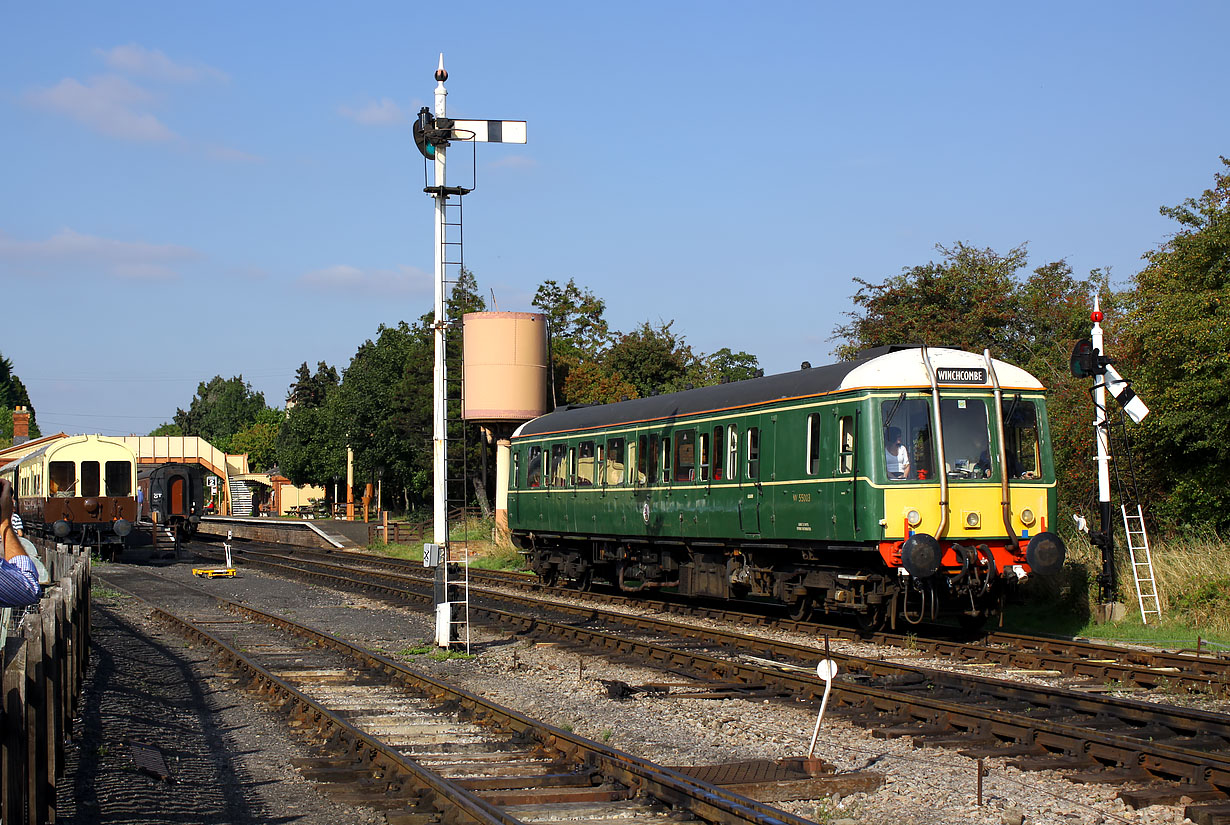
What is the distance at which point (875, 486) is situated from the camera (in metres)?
14.3

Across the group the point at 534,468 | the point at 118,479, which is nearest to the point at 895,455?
the point at 534,468

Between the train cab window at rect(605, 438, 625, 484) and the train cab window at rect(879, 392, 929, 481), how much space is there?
7.46 meters

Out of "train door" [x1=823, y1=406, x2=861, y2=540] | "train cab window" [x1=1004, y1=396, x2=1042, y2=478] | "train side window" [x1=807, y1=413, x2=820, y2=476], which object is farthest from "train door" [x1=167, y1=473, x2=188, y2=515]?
"train cab window" [x1=1004, y1=396, x2=1042, y2=478]

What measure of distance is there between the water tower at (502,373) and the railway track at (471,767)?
22787 millimetres

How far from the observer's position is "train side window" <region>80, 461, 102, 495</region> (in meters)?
33.3

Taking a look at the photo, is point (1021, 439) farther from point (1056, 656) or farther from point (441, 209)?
point (441, 209)

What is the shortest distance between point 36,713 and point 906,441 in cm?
1057

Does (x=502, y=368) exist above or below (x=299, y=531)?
above

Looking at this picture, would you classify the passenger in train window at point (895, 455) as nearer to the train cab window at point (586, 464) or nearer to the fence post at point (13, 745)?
the train cab window at point (586, 464)

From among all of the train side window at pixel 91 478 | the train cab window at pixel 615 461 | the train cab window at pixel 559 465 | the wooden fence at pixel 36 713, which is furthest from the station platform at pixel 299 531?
the wooden fence at pixel 36 713

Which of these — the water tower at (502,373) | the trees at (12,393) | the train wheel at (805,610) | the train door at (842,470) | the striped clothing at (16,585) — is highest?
the trees at (12,393)

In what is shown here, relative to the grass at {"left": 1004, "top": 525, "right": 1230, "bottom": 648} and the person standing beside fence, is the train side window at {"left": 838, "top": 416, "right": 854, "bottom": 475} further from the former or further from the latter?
the person standing beside fence

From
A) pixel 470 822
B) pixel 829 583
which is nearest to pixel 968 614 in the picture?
pixel 829 583

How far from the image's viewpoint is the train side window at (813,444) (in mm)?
15458
